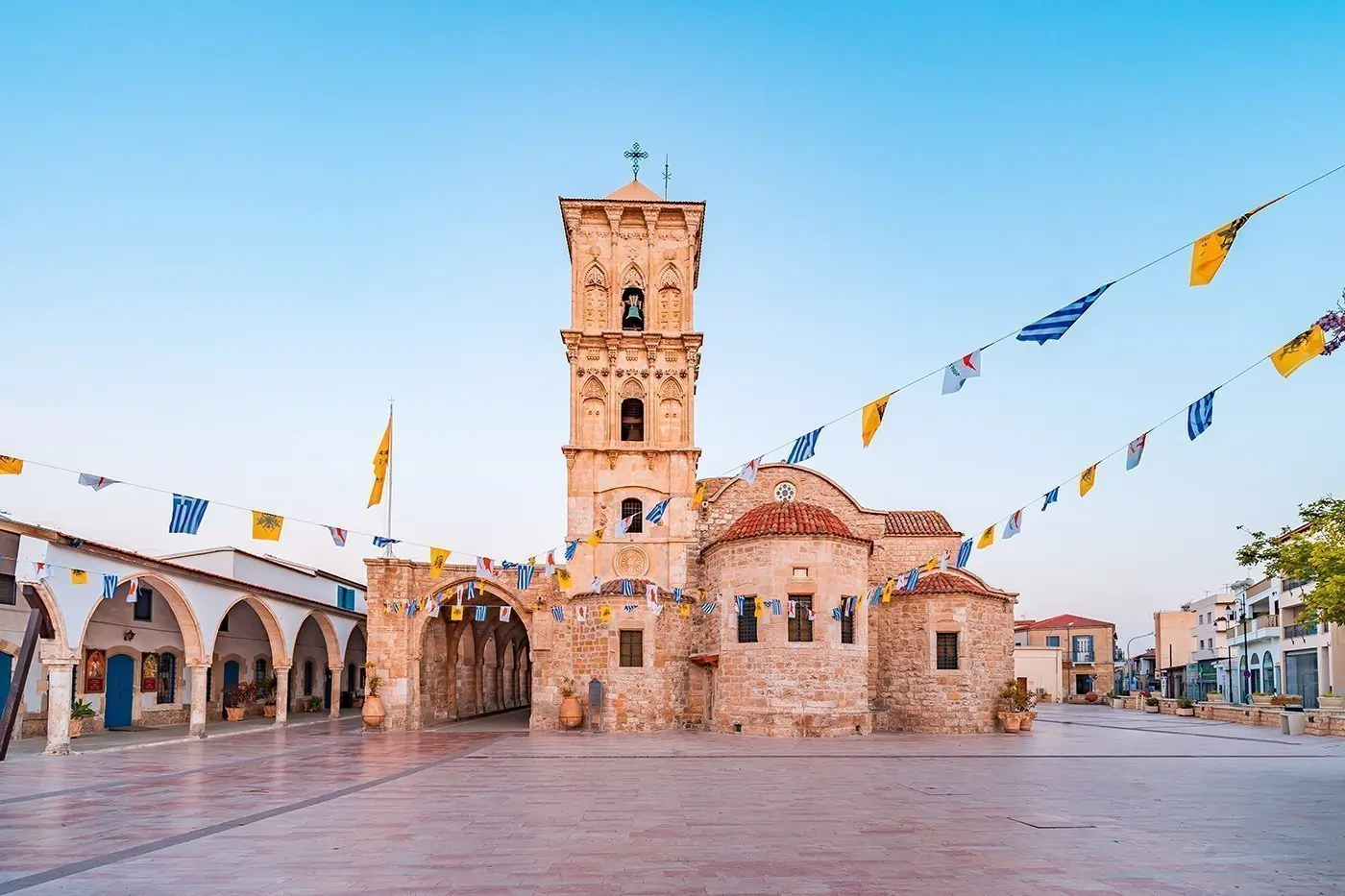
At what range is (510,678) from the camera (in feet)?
157

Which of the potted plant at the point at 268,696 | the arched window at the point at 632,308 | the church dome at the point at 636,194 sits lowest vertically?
the potted plant at the point at 268,696

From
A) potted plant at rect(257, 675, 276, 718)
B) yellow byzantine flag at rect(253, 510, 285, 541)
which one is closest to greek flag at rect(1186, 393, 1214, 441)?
yellow byzantine flag at rect(253, 510, 285, 541)

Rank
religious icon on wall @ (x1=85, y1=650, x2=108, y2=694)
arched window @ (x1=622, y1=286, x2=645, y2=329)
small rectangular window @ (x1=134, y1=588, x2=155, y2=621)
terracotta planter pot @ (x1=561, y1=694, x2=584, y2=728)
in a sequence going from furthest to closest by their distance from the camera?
arched window @ (x1=622, y1=286, x2=645, y2=329), small rectangular window @ (x1=134, y1=588, x2=155, y2=621), terracotta planter pot @ (x1=561, y1=694, x2=584, y2=728), religious icon on wall @ (x1=85, y1=650, x2=108, y2=694)

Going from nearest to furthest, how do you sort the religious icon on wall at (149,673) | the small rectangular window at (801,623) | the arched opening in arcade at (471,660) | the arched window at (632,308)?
the small rectangular window at (801,623) → the religious icon on wall at (149,673) → the arched opening in arcade at (471,660) → the arched window at (632,308)

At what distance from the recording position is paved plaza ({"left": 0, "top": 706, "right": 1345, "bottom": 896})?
8.79m

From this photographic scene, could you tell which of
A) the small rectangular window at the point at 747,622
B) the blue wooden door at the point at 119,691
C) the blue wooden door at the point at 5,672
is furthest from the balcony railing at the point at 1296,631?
the blue wooden door at the point at 5,672

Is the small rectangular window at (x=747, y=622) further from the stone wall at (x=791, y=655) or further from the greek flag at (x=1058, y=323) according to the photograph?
the greek flag at (x=1058, y=323)

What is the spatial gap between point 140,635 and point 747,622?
680 inches

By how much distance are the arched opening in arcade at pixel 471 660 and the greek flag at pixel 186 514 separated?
11701mm

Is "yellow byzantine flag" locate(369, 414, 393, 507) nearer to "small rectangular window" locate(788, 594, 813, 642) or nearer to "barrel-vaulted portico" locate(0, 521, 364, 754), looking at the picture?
"barrel-vaulted portico" locate(0, 521, 364, 754)

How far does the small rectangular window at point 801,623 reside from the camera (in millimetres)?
26969

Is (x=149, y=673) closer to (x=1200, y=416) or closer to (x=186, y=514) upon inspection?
(x=186, y=514)

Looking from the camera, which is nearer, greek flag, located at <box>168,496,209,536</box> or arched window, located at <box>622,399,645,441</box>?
greek flag, located at <box>168,496,209,536</box>

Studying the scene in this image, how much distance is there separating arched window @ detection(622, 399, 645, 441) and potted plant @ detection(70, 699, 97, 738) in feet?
52.7
